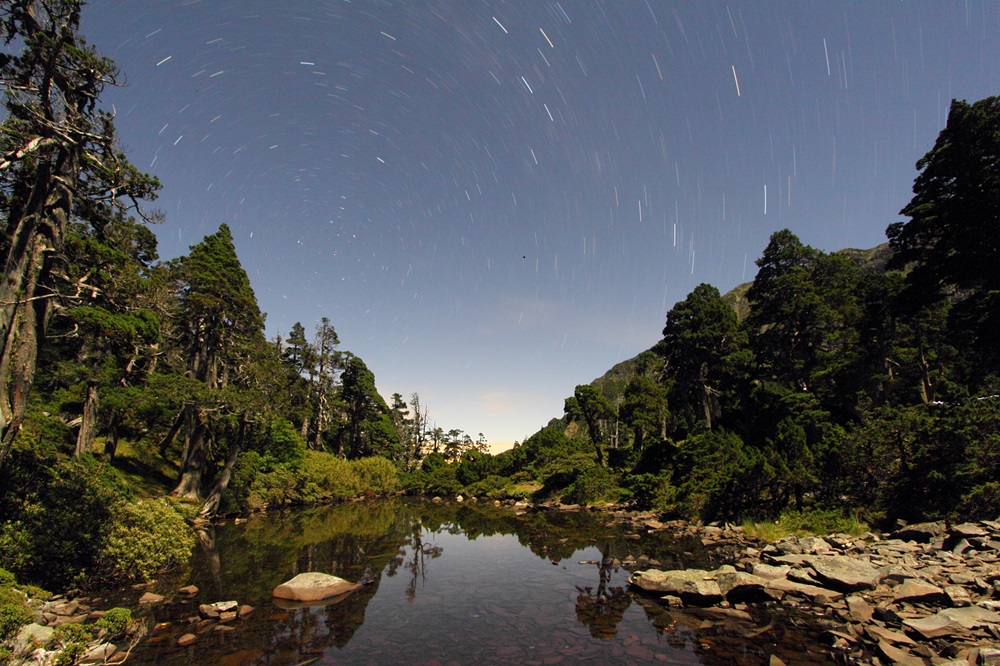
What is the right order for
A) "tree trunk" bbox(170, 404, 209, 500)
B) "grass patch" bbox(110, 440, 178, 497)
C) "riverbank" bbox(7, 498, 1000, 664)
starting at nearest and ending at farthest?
"riverbank" bbox(7, 498, 1000, 664) → "grass patch" bbox(110, 440, 178, 497) → "tree trunk" bbox(170, 404, 209, 500)

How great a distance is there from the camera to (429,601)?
14.9m

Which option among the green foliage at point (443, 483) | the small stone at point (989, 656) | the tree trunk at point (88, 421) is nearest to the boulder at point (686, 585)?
the small stone at point (989, 656)

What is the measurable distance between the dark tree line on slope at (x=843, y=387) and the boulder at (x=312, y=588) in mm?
22998

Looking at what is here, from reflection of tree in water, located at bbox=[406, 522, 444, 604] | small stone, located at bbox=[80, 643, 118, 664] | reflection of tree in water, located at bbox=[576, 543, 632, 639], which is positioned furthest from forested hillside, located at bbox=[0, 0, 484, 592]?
reflection of tree in water, located at bbox=[576, 543, 632, 639]

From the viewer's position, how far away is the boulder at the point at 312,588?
14531mm

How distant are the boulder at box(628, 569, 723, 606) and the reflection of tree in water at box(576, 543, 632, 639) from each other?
0.86m

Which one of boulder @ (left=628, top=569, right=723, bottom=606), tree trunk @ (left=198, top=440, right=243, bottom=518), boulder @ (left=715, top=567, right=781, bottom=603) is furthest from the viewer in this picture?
tree trunk @ (left=198, top=440, right=243, bottom=518)

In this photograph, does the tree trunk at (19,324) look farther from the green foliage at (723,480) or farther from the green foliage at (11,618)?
the green foliage at (723,480)

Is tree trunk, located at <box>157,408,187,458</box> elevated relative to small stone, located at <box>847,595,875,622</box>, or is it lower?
elevated

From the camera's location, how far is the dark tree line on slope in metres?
18.6

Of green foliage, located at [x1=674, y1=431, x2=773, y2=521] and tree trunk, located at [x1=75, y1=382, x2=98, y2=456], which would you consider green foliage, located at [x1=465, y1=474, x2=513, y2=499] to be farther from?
tree trunk, located at [x1=75, y1=382, x2=98, y2=456]

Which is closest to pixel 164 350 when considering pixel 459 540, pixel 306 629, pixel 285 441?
pixel 285 441

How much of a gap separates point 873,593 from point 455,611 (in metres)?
12.1

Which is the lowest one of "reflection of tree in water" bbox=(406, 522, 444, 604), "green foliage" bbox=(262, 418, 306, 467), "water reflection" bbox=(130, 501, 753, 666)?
"reflection of tree in water" bbox=(406, 522, 444, 604)
